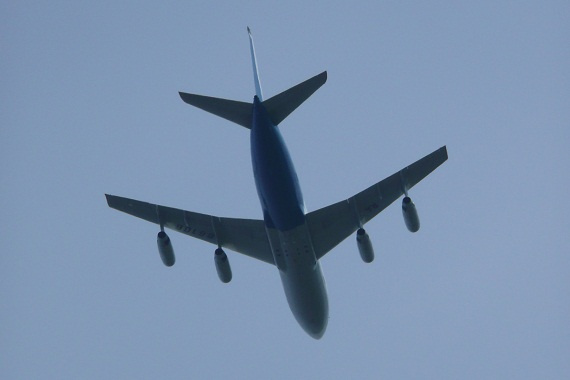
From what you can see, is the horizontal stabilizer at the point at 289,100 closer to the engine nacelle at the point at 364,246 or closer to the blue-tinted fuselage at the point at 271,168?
the blue-tinted fuselage at the point at 271,168

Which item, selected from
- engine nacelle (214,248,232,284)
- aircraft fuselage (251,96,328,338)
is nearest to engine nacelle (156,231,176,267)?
engine nacelle (214,248,232,284)

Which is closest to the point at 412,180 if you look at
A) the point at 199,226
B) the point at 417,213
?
the point at 417,213

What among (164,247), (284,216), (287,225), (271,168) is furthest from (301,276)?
(271,168)

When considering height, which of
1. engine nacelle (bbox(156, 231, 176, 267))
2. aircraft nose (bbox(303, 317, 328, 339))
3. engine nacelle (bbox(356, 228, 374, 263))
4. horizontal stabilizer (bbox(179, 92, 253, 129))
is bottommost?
aircraft nose (bbox(303, 317, 328, 339))

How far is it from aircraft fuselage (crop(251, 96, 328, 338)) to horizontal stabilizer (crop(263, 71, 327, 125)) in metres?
0.52

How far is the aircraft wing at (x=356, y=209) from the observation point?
108 ft

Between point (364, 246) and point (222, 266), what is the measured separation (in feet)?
20.2

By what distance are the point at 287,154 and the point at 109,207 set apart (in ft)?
29.0

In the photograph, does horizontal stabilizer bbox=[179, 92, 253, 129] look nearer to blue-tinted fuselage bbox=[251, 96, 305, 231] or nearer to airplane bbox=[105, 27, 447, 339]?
airplane bbox=[105, 27, 447, 339]

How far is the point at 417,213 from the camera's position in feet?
105

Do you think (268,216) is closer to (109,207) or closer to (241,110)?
(241,110)

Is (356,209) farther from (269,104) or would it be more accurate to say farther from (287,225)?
(269,104)

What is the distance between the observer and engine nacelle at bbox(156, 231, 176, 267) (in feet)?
109

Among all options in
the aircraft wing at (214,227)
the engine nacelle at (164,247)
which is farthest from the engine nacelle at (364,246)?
the engine nacelle at (164,247)
